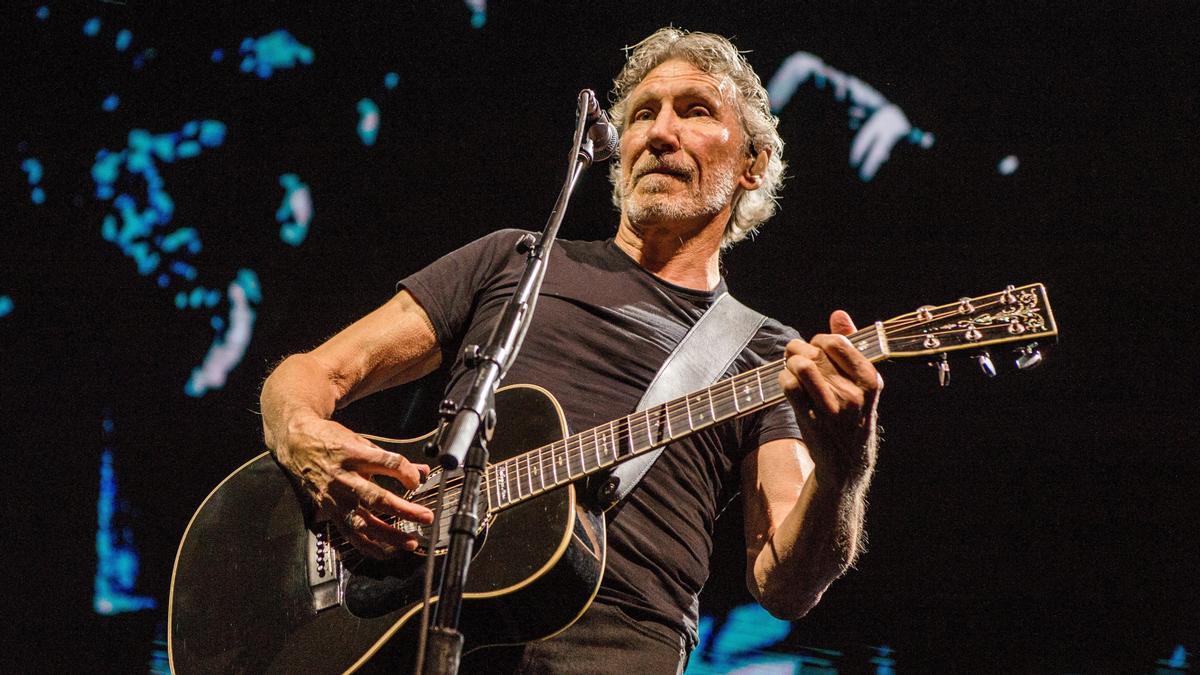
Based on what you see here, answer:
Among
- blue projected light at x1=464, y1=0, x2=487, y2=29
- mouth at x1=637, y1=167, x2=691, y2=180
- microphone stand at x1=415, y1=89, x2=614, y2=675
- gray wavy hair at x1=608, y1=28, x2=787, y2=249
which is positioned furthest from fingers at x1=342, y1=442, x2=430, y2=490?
blue projected light at x1=464, y1=0, x2=487, y2=29

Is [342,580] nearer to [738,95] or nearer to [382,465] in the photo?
[382,465]

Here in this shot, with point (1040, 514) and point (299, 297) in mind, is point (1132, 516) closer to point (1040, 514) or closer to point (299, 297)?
point (1040, 514)

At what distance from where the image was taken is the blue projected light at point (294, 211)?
153 inches

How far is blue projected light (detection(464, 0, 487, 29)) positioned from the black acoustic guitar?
219 cm

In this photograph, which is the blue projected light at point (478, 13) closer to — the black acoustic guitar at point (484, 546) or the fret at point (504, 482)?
the black acoustic guitar at point (484, 546)

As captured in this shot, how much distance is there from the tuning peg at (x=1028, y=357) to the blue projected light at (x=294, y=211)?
2937 mm

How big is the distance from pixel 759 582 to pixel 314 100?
2.82m

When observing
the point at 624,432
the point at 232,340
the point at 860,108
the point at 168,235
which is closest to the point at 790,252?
the point at 860,108

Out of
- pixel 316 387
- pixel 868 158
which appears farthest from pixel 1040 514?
pixel 316 387

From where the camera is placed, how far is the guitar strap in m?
2.25

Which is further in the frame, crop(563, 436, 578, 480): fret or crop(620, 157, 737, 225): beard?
crop(620, 157, 737, 225): beard

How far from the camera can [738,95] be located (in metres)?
3.32

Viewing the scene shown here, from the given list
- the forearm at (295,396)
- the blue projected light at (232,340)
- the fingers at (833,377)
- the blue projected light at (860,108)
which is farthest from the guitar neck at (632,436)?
the blue projected light at (232,340)

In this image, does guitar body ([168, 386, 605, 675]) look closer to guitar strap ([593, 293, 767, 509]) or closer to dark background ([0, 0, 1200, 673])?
guitar strap ([593, 293, 767, 509])
